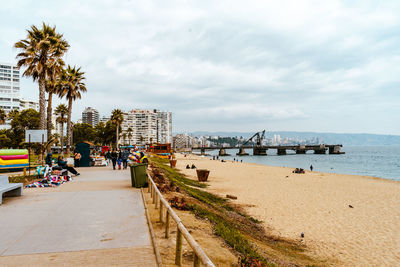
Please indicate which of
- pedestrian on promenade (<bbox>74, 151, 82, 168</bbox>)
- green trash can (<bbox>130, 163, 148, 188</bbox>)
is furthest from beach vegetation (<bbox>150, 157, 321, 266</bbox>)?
pedestrian on promenade (<bbox>74, 151, 82, 168</bbox>)

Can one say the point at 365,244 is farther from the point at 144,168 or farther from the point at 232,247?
the point at 144,168

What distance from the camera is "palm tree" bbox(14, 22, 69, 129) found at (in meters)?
23.8

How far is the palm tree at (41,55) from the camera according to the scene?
23.8 m

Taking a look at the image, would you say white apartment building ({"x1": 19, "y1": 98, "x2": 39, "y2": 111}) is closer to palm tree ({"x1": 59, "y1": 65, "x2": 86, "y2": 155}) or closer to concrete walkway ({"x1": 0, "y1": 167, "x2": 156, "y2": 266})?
palm tree ({"x1": 59, "y1": 65, "x2": 86, "y2": 155})

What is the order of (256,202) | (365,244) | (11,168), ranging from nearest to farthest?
(365,244) → (256,202) → (11,168)

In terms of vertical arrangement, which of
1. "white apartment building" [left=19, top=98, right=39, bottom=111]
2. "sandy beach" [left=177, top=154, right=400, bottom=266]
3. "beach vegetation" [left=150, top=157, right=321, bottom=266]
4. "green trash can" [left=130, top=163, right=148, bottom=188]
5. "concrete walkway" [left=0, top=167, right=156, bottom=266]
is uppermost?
"white apartment building" [left=19, top=98, right=39, bottom=111]

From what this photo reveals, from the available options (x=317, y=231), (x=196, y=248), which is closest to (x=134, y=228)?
(x=196, y=248)

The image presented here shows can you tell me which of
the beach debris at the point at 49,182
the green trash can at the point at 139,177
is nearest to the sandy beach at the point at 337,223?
the green trash can at the point at 139,177

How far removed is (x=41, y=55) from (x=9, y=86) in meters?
137

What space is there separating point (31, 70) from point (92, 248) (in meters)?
24.4

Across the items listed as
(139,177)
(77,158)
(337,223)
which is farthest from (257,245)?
(77,158)

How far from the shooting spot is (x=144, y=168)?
11562 mm

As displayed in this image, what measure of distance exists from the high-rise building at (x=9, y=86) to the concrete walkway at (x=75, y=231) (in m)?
139

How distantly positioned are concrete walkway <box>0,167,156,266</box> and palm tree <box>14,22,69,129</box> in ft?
58.7
